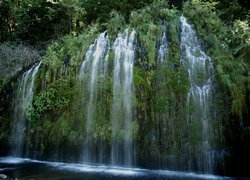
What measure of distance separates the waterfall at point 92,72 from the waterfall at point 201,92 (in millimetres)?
2642

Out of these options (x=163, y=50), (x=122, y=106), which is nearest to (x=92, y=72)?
(x=122, y=106)

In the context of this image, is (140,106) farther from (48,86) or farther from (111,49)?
(48,86)

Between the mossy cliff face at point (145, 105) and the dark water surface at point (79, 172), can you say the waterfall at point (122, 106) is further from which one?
the dark water surface at point (79, 172)

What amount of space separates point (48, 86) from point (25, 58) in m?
2.97

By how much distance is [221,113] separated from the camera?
7.07 meters

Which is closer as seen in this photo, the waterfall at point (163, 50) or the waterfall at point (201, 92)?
the waterfall at point (201, 92)

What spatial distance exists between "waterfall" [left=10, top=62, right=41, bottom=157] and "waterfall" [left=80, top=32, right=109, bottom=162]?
6.83 ft

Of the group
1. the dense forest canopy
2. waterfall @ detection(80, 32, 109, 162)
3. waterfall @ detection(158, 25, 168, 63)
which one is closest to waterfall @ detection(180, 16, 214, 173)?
waterfall @ detection(158, 25, 168, 63)

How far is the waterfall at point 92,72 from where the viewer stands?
27.3 ft

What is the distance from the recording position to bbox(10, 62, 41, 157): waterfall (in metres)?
9.45

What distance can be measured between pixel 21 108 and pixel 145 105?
4591 millimetres

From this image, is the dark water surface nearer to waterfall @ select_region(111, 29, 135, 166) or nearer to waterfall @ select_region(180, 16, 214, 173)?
waterfall @ select_region(111, 29, 135, 166)

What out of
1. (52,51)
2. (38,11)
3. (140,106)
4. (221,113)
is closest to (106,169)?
(140,106)

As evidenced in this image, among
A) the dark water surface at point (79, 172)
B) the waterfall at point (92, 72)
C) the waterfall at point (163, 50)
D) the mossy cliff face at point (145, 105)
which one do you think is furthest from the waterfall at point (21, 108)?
the waterfall at point (163, 50)
